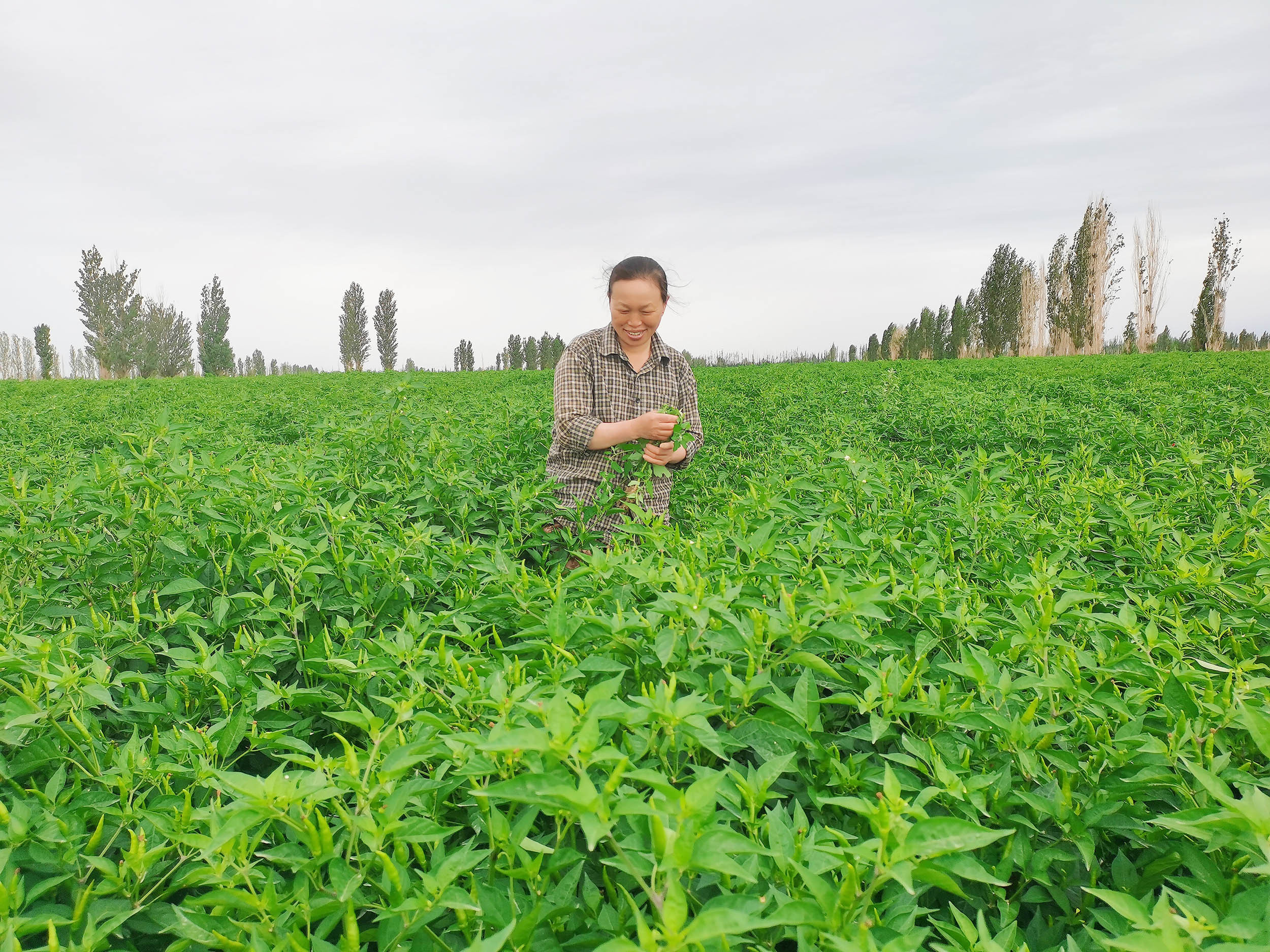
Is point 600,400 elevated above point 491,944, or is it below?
above

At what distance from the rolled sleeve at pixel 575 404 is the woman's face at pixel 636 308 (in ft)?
0.88

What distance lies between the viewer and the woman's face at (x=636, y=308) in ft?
11.5

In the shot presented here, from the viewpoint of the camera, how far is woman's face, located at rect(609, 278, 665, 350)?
11.5 feet

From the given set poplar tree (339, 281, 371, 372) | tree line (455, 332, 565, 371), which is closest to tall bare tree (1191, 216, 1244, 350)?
tree line (455, 332, 565, 371)

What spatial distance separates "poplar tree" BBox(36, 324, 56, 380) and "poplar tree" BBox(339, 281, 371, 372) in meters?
20.0

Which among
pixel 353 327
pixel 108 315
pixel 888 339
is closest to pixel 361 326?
pixel 353 327

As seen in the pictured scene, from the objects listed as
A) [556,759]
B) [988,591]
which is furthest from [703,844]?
[988,591]

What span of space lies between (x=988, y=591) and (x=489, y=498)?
2026mm

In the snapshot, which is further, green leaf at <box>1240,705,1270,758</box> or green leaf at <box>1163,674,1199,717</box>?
green leaf at <box>1163,674,1199,717</box>

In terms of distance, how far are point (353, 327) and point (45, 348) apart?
71.4ft

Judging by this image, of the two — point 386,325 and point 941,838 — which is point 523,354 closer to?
point 386,325

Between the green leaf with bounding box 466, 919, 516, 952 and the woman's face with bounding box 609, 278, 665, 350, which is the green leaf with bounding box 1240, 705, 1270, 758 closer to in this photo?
the green leaf with bounding box 466, 919, 516, 952

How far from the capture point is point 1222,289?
37969 mm

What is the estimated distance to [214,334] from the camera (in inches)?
2189
